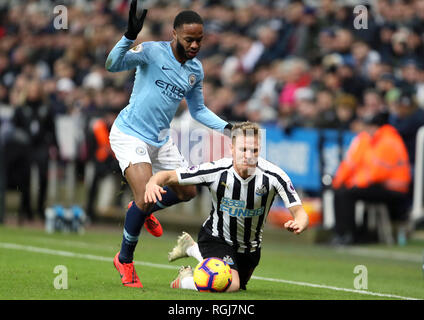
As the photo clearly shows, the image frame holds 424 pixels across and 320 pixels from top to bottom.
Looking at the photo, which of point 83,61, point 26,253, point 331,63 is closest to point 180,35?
point 26,253

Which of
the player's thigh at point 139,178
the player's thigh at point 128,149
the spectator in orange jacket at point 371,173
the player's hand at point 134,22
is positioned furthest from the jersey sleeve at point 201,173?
the spectator in orange jacket at point 371,173

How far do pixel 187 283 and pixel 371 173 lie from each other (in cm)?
624

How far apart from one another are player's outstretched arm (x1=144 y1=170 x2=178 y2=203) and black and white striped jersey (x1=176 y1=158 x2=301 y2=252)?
6 cm

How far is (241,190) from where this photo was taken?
22.9ft

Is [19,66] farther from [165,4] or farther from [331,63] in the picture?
[331,63]

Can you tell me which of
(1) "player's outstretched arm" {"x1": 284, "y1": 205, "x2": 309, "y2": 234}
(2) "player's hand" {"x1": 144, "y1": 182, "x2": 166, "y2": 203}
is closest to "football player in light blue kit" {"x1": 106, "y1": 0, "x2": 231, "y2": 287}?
(2) "player's hand" {"x1": 144, "y1": 182, "x2": 166, "y2": 203}

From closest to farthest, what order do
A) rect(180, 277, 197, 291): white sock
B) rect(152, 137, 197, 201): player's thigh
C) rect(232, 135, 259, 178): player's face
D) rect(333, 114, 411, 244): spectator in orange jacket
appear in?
rect(232, 135, 259, 178): player's face < rect(180, 277, 197, 291): white sock < rect(152, 137, 197, 201): player's thigh < rect(333, 114, 411, 244): spectator in orange jacket

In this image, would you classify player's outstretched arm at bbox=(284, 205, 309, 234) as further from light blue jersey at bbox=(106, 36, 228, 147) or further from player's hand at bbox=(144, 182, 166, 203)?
light blue jersey at bbox=(106, 36, 228, 147)

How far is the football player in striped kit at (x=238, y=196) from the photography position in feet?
22.4

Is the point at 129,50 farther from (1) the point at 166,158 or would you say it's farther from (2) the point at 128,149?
(1) the point at 166,158

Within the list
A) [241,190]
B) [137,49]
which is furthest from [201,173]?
[137,49]

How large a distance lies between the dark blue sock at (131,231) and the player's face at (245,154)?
102 cm

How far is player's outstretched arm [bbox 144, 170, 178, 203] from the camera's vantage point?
21.5 feet

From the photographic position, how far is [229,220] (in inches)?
281
